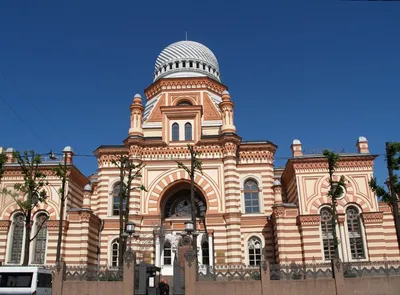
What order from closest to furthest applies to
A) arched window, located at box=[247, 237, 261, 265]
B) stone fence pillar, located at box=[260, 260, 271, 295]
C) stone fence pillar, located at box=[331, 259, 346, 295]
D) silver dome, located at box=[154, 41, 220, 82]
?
stone fence pillar, located at box=[260, 260, 271, 295], stone fence pillar, located at box=[331, 259, 346, 295], arched window, located at box=[247, 237, 261, 265], silver dome, located at box=[154, 41, 220, 82]

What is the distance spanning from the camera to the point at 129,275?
837 inches

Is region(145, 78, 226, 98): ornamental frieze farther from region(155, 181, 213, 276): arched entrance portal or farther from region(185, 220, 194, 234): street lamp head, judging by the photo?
region(185, 220, 194, 234): street lamp head

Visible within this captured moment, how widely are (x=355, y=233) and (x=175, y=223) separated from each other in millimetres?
14073

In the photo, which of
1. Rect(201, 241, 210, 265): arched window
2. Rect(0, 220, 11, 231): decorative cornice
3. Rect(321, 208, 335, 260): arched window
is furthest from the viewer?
Rect(201, 241, 210, 265): arched window

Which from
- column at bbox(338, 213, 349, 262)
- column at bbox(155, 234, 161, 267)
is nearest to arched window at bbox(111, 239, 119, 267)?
column at bbox(155, 234, 161, 267)

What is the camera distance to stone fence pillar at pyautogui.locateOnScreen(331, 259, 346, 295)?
70.3 ft

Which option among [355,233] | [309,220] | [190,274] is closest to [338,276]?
[190,274]


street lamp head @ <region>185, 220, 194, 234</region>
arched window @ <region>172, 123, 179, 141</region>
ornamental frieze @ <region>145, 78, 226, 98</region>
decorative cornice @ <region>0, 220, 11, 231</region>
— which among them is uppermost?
ornamental frieze @ <region>145, 78, 226, 98</region>

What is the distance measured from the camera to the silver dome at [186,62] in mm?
44281

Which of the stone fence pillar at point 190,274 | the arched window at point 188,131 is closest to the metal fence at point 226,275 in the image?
the stone fence pillar at point 190,274

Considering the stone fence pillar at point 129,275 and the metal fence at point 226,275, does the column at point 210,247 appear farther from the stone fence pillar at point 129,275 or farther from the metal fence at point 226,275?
the stone fence pillar at point 129,275

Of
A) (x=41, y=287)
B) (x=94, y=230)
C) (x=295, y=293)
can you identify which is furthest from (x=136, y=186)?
(x=295, y=293)

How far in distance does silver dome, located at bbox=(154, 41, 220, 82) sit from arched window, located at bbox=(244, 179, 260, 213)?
1410 cm

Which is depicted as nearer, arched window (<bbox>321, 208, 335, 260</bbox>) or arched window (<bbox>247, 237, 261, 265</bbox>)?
arched window (<bbox>321, 208, 335, 260</bbox>)
